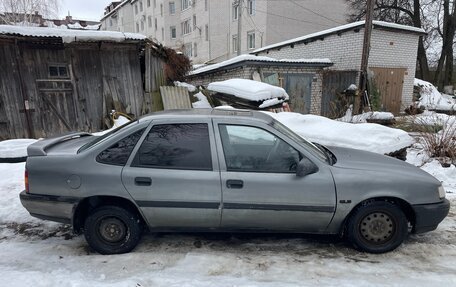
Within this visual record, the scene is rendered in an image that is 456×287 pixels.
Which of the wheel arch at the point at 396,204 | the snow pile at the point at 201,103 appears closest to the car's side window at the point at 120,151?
the wheel arch at the point at 396,204

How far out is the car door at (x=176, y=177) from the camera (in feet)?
10.4

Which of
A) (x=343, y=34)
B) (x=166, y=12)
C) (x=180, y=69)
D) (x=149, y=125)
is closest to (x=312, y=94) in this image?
(x=343, y=34)

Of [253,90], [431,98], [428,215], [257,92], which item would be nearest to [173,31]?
[431,98]

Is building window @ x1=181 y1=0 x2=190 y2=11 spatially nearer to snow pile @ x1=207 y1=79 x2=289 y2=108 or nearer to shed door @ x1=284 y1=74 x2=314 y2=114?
shed door @ x1=284 y1=74 x2=314 y2=114

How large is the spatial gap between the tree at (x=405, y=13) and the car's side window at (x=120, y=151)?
922 inches

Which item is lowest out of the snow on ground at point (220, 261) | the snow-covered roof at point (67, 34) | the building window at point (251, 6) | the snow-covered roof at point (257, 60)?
the snow on ground at point (220, 261)

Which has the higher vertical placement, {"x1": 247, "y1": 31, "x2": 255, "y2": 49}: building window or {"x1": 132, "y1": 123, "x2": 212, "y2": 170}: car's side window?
{"x1": 247, "y1": 31, "x2": 255, "y2": 49}: building window

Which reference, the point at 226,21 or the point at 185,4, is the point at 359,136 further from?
the point at 185,4

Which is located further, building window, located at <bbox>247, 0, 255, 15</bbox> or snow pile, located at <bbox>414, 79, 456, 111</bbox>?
building window, located at <bbox>247, 0, 255, 15</bbox>

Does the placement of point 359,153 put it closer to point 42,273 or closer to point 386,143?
point 386,143

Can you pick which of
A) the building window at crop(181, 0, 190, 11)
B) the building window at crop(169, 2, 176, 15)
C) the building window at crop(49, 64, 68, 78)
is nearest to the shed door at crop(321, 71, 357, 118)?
the building window at crop(49, 64, 68, 78)

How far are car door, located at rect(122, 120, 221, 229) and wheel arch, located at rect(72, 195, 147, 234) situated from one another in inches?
5.1

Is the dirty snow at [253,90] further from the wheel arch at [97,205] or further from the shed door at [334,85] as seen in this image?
the wheel arch at [97,205]

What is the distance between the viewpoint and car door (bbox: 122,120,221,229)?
124 inches
